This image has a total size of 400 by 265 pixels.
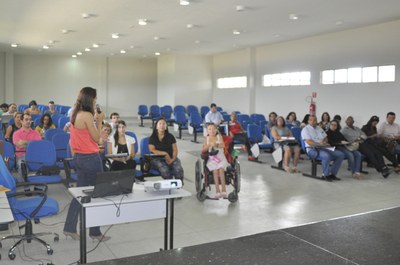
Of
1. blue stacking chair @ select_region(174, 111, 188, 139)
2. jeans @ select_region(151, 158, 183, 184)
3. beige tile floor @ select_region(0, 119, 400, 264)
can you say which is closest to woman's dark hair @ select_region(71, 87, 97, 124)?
beige tile floor @ select_region(0, 119, 400, 264)

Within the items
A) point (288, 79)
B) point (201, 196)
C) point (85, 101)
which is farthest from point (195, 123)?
point (85, 101)

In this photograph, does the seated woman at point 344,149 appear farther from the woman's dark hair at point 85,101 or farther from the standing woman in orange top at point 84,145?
the woman's dark hair at point 85,101

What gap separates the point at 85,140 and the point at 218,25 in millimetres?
8047

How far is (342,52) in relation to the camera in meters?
12.4

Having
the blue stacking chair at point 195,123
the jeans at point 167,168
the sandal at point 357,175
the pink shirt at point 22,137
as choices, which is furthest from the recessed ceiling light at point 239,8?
the pink shirt at point 22,137

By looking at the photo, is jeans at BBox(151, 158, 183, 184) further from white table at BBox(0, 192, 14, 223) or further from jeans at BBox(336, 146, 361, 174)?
jeans at BBox(336, 146, 361, 174)

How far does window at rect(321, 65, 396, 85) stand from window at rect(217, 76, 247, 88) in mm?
4646

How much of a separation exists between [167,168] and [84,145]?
209cm

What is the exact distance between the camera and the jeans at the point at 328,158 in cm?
750

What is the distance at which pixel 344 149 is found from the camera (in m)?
7.94

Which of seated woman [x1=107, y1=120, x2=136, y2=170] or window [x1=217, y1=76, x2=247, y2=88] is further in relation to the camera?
window [x1=217, y1=76, x2=247, y2=88]

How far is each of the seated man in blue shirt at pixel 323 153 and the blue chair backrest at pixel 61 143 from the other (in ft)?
13.9

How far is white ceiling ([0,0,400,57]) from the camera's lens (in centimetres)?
882

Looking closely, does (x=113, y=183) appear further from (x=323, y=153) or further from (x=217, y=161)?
(x=323, y=153)
